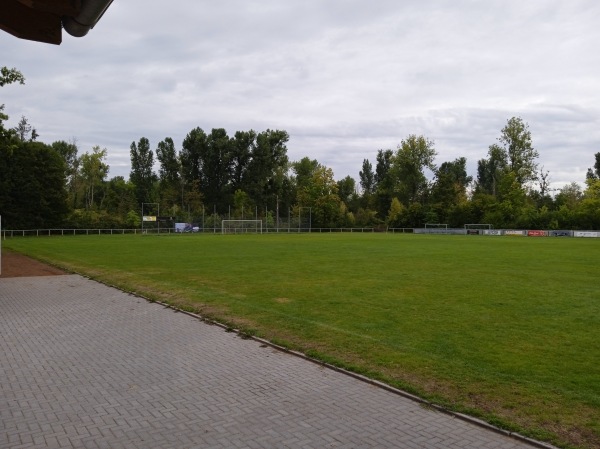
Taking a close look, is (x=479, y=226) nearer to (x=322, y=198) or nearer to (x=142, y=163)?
(x=322, y=198)

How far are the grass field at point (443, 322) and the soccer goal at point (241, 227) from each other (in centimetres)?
5371

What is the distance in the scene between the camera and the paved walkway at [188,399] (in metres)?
4.75

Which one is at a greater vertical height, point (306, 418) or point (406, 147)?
point (406, 147)

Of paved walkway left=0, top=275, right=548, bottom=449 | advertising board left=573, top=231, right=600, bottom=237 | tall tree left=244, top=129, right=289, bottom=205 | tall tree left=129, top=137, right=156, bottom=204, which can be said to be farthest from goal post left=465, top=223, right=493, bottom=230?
paved walkway left=0, top=275, right=548, bottom=449

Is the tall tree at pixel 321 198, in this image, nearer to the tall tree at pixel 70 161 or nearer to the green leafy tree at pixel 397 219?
the green leafy tree at pixel 397 219

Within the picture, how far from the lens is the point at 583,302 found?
12562mm

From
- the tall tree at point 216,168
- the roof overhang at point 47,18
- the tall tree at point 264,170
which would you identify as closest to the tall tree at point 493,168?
the tall tree at point 264,170

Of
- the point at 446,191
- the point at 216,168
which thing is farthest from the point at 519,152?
the point at 216,168

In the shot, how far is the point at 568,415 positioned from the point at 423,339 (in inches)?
139

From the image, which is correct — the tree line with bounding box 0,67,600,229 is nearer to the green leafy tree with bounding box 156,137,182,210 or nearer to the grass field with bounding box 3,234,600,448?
the green leafy tree with bounding box 156,137,182,210

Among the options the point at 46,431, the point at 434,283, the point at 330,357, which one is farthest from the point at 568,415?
the point at 434,283

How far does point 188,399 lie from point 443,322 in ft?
20.0

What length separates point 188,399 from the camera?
19.1 ft

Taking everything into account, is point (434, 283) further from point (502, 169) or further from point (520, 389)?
point (502, 169)
